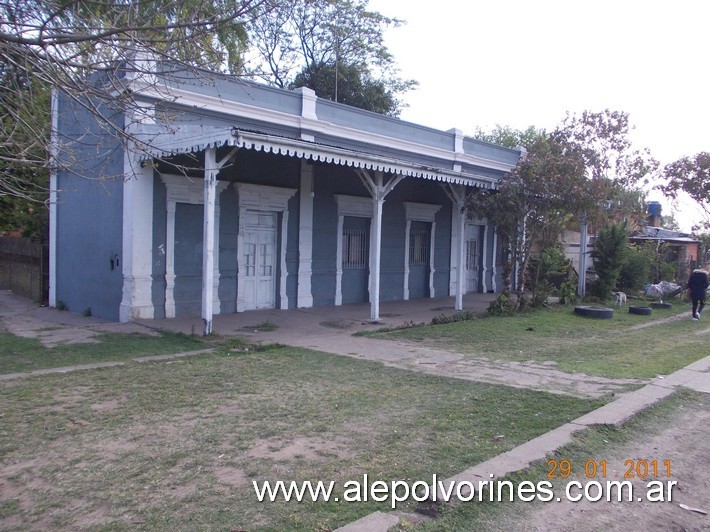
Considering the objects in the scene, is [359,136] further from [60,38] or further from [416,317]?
[60,38]

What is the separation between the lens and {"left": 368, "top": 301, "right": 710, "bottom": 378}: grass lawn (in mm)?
8391

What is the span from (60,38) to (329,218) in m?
10.5

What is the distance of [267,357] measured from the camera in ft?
27.3

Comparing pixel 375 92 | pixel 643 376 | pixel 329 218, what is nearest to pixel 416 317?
pixel 329 218

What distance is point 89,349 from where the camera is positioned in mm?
8523

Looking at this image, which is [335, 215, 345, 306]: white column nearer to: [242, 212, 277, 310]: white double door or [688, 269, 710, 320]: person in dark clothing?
[242, 212, 277, 310]: white double door

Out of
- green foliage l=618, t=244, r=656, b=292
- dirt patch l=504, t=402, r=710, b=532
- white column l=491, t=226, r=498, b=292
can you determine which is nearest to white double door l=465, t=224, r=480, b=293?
white column l=491, t=226, r=498, b=292

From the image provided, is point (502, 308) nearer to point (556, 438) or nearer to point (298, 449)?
point (556, 438)

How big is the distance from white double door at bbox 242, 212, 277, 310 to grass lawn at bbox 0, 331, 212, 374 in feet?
10.7

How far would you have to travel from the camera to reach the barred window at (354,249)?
1505 cm

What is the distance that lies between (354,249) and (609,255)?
7.31 meters

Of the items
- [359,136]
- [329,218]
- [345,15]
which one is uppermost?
[345,15]

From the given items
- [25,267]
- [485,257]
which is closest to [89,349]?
[25,267]

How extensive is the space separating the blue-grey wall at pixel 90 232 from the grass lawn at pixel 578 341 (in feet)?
17.5
